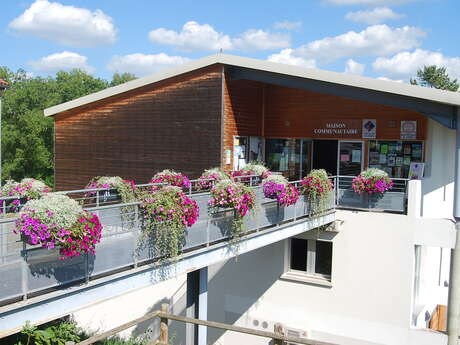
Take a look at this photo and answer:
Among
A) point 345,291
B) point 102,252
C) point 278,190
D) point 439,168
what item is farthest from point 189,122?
point 102,252

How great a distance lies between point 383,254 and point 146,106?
8.28 meters

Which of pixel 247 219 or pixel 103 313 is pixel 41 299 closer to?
pixel 247 219

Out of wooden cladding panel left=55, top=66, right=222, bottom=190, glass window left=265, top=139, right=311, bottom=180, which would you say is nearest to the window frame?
wooden cladding panel left=55, top=66, right=222, bottom=190

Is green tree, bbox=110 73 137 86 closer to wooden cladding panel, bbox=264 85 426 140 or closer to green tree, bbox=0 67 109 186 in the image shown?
green tree, bbox=0 67 109 186

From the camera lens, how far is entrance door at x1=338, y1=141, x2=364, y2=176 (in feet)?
49.6

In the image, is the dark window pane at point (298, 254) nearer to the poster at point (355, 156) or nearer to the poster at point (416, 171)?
the poster at point (355, 156)

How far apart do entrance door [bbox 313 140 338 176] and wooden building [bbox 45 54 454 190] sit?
3 cm

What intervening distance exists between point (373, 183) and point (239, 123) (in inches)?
184

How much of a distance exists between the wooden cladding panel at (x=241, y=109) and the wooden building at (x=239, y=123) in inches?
1.2

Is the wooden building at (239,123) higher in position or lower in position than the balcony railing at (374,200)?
higher

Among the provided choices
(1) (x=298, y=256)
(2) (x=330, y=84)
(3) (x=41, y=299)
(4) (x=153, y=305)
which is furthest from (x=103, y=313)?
(3) (x=41, y=299)

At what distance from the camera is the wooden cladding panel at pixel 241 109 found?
14.2 meters

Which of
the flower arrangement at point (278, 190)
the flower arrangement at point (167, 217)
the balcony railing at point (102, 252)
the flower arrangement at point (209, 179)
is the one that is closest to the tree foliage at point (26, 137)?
the flower arrangement at point (209, 179)

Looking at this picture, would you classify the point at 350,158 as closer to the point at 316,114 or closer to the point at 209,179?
the point at 316,114
